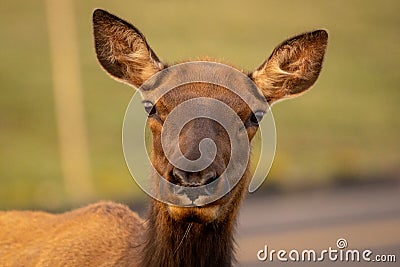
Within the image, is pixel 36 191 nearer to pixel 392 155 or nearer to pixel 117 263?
pixel 392 155

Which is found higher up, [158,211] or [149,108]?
[149,108]

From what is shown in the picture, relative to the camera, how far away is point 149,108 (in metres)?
8.93

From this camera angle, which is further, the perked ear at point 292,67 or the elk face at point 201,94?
the perked ear at point 292,67

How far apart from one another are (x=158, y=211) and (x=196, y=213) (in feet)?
2.31

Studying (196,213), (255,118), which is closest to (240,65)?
(255,118)

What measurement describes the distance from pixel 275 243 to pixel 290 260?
2797 mm

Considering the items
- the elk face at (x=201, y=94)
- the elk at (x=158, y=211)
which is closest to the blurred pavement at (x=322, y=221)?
the elk at (x=158, y=211)

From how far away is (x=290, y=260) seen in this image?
1559cm

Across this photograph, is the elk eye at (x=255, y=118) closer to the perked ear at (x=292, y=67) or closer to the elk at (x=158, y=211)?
the elk at (x=158, y=211)

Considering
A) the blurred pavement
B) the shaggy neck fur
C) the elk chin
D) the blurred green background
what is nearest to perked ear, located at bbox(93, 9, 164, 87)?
the shaggy neck fur

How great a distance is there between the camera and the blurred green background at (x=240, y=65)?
82.8ft

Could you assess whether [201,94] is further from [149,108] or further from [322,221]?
[322,221]

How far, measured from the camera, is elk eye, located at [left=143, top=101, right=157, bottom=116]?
29.1 ft

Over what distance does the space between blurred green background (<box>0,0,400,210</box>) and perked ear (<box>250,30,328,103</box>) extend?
12.2 m
